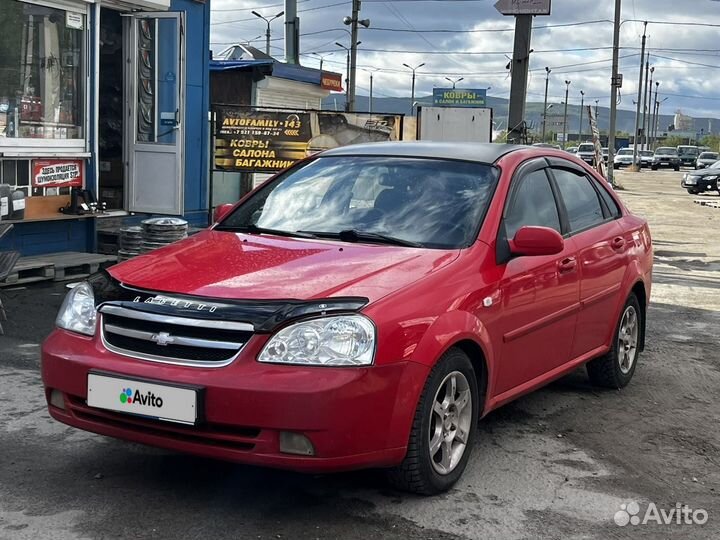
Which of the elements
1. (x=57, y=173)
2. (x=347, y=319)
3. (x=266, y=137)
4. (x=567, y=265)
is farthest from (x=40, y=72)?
(x=347, y=319)

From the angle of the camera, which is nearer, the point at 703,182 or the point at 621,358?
the point at 621,358

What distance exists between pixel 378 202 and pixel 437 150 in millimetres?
632

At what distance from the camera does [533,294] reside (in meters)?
4.68

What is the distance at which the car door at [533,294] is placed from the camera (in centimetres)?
448

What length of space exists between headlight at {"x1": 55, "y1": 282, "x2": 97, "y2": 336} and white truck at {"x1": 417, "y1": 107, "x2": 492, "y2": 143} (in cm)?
1192

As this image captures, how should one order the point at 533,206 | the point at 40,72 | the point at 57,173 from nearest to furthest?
1. the point at 533,206
2. the point at 40,72
3. the point at 57,173

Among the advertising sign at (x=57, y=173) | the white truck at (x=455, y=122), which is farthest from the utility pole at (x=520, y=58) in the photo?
the advertising sign at (x=57, y=173)

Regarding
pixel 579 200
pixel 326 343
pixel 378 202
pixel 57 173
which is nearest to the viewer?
pixel 326 343

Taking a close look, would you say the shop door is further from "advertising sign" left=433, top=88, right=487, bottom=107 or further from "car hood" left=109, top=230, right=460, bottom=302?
"advertising sign" left=433, top=88, right=487, bottom=107

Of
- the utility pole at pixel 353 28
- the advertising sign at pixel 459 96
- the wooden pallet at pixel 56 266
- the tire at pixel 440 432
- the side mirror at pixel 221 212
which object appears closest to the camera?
the tire at pixel 440 432

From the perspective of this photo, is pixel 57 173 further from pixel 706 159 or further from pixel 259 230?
pixel 706 159

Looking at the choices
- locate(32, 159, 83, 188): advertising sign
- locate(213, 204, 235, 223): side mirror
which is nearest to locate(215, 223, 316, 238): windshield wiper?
locate(213, 204, 235, 223): side mirror

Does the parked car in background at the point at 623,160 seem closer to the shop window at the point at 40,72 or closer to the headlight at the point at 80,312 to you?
the shop window at the point at 40,72

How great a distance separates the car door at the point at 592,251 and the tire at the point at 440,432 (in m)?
1.40
